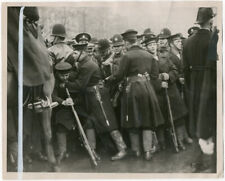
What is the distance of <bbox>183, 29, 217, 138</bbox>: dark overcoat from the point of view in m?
4.46

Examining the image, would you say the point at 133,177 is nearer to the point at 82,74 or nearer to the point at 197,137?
the point at 197,137

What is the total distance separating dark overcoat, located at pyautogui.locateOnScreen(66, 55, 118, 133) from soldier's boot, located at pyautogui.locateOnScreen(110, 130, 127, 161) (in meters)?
0.07

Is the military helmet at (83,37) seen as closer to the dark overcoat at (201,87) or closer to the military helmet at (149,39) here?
the military helmet at (149,39)

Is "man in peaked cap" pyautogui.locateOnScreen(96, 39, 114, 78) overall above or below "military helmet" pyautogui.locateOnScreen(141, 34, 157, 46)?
below

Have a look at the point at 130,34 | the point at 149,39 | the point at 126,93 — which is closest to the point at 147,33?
the point at 149,39

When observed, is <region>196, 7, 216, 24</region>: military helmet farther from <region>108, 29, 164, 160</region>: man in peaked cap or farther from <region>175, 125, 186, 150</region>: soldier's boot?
<region>175, 125, 186, 150</region>: soldier's boot

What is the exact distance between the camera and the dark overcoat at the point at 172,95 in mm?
4457

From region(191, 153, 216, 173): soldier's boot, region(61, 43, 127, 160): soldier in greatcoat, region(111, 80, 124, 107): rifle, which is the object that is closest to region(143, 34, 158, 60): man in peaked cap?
region(111, 80, 124, 107): rifle

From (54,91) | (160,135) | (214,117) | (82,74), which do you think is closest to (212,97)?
(214,117)

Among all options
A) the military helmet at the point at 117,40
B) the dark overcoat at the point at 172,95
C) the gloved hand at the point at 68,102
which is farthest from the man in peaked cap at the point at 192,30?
the gloved hand at the point at 68,102

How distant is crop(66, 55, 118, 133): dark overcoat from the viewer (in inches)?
175

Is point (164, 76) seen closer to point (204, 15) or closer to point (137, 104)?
point (137, 104)

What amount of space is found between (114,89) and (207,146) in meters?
1.17

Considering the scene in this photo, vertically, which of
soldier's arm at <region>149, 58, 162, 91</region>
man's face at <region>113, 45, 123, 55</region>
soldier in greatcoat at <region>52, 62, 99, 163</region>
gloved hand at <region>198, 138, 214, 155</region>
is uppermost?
man's face at <region>113, 45, 123, 55</region>
